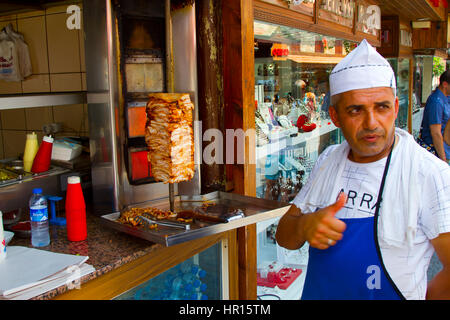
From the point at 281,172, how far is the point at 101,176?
1.87 metres

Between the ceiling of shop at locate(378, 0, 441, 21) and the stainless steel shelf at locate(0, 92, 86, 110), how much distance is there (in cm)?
452

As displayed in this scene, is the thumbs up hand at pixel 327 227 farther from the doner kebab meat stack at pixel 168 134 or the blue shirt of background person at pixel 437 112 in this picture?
the blue shirt of background person at pixel 437 112

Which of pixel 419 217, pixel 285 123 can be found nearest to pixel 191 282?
pixel 419 217

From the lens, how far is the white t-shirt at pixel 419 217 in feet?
4.71

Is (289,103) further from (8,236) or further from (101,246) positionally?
(8,236)

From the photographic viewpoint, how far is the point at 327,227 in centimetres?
147

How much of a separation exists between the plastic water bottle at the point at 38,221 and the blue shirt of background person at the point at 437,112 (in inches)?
191

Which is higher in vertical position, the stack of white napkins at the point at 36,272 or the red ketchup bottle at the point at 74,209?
the red ketchup bottle at the point at 74,209

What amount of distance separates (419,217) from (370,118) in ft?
1.24

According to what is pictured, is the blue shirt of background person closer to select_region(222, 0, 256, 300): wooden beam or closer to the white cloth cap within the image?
select_region(222, 0, 256, 300): wooden beam

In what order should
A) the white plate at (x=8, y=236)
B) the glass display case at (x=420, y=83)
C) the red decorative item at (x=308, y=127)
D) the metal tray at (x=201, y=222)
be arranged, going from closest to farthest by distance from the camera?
the metal tray at (x=201, y=222) → the white plate at (x=8, y=236) → the red decorative item at (x=308, y=127) → the glass display case at (x=420, y=83)

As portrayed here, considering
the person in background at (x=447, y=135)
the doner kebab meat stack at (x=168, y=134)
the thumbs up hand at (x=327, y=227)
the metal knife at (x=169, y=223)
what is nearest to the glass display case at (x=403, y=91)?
the person in background at (x=447, y=135)
